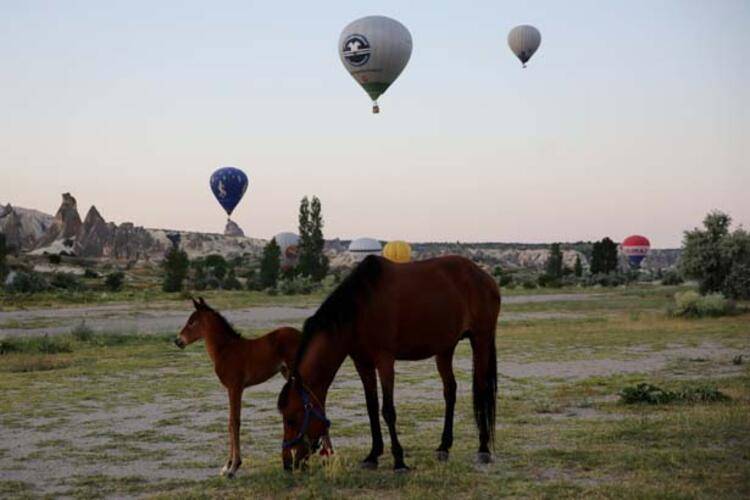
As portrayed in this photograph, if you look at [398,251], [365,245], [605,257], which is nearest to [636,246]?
[605,257]

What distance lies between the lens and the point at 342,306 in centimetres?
931

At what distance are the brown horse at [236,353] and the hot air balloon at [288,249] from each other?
Answer: 106577 millimetres

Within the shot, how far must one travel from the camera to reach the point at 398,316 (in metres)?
9.55

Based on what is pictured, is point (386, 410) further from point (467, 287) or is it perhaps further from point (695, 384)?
point (695, 384)

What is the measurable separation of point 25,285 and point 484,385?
232ft

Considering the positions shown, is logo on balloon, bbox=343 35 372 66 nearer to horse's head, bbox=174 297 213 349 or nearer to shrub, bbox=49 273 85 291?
horse's head, bbox=174 297 213 349

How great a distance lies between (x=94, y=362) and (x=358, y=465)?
58.1 ft

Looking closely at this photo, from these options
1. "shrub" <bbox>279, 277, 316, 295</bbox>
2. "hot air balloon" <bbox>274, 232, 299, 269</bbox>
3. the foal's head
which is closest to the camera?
the foal's head

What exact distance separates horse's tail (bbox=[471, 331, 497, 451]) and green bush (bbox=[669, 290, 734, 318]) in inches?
1306

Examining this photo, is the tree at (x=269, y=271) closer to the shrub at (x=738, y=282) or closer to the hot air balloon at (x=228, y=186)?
the hot air balloon at (x=228, y=186)

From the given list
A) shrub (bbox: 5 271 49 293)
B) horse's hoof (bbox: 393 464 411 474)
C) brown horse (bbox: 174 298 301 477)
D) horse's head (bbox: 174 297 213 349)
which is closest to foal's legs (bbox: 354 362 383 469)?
horse's hoof (bbox: 393 464 411 474)

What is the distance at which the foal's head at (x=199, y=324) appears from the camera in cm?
1021

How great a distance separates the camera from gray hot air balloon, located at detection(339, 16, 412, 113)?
46906mm

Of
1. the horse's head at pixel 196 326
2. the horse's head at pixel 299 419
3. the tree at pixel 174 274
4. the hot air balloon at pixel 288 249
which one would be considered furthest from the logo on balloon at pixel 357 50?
the hot air balloon at pixel 288 249
